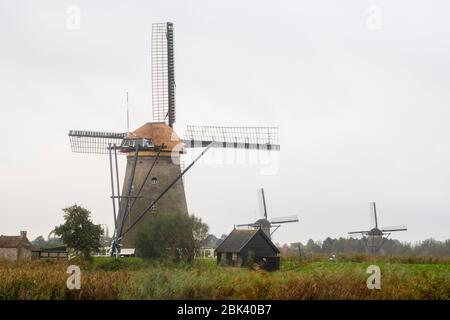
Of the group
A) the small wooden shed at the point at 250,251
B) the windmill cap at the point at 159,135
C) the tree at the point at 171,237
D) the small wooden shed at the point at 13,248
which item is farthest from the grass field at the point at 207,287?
the small wooden shed at the point at 13,248

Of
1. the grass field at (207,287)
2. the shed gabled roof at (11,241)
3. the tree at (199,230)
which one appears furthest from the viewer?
the shed gabled roof at (11,241)

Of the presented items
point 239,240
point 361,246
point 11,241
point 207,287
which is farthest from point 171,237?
point 361,246

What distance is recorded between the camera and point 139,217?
40.1 meters

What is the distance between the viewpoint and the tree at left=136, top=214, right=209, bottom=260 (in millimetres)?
37312

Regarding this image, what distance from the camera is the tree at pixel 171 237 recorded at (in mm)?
37312

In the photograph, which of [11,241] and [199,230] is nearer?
[199,230]

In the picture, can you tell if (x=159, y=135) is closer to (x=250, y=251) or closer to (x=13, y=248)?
(x=250, y=251)

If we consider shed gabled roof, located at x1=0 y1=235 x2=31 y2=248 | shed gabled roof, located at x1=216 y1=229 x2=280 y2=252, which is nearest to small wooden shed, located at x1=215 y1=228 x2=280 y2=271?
shed gabled roof, located at x1=216 y1=229 x2=280 y2=252

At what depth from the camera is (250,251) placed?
123 ft

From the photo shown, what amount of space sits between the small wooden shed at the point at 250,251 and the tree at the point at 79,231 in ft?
20.5

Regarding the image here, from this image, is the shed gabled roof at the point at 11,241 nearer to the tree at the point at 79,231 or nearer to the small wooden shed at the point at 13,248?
the small wooden shed at the point at 13,248

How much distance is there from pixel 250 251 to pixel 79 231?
833 cm
